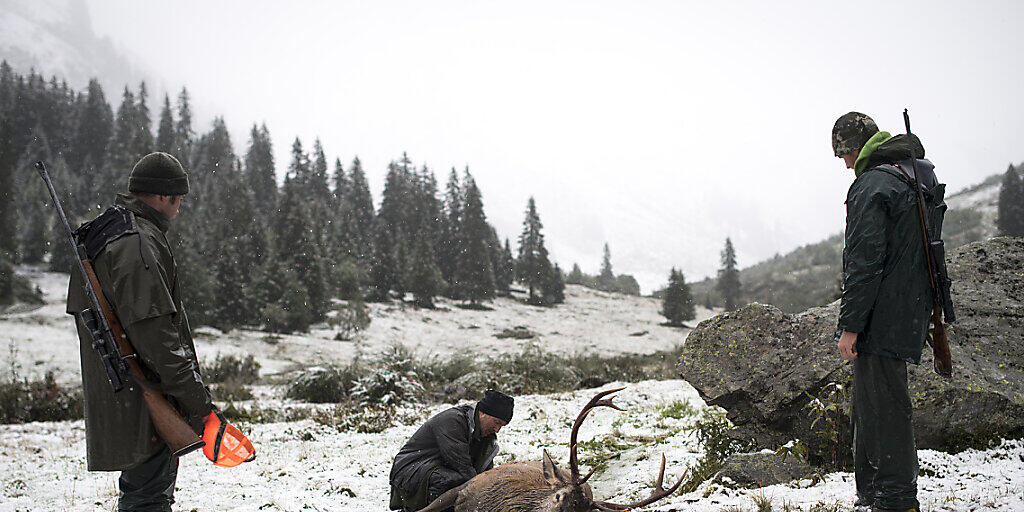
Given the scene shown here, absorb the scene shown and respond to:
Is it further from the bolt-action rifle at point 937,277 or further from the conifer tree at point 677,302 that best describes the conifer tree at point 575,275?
the bolt-action rifle at point 937,277

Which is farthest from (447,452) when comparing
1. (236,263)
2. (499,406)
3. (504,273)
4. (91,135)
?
(91,135)

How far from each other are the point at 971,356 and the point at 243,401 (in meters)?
13.3

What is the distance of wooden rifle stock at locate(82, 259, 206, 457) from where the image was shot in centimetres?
279

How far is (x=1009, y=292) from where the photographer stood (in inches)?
211

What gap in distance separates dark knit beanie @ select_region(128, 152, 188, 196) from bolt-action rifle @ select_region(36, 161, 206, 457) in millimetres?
416

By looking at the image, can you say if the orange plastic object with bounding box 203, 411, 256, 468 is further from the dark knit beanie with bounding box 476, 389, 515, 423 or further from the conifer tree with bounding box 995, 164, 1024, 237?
the conifer tree with bounding box 995, 164, 1024, 237

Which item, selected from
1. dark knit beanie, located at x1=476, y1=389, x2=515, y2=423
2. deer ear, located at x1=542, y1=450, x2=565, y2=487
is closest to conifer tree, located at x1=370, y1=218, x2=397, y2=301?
dark knit beanie, located at x1=476, y1=389, x2=515, y2=423

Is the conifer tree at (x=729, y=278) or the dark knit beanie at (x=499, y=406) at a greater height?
the conifer tree at (x=729, y=278)

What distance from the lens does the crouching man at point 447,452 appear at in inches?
177

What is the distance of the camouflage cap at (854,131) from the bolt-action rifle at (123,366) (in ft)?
14.7

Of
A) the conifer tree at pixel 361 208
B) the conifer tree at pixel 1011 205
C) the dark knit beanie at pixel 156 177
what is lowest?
the dark knit beanie at pixel 156 177

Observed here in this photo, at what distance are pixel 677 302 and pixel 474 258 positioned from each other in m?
18.0

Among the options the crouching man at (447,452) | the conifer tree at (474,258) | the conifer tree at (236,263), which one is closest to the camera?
the crouching man at (447,452)

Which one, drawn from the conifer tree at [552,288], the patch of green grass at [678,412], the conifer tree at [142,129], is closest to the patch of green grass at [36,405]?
the patch of green grass at [678,412]
